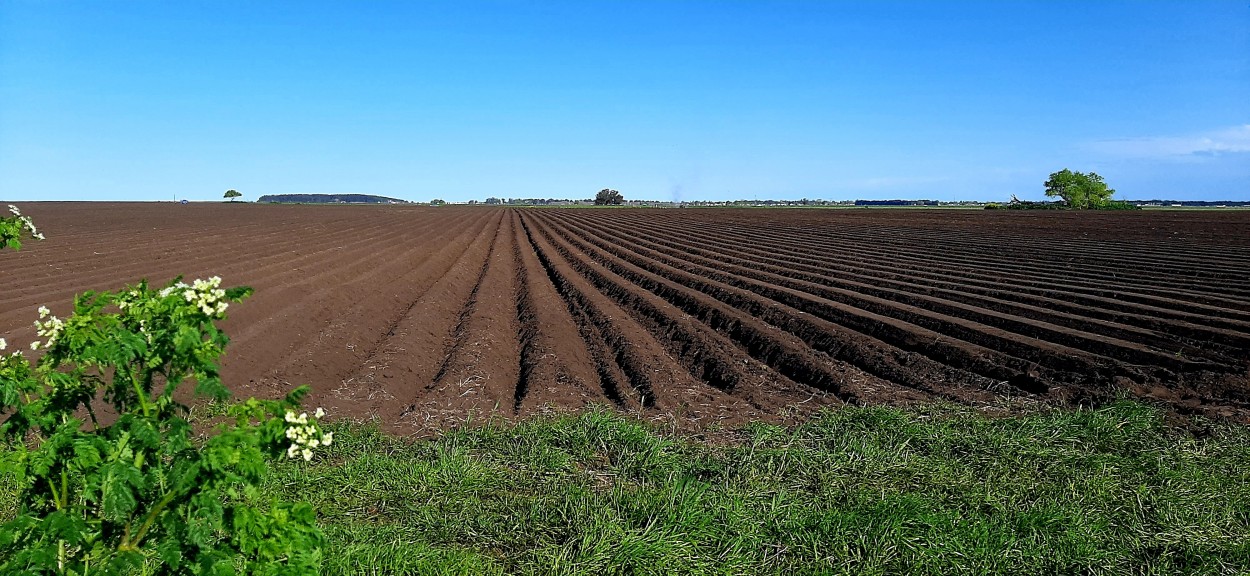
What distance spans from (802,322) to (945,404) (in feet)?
13.1

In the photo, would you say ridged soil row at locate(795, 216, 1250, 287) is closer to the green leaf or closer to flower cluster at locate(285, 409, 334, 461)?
flower cluster at locate(285, 409, 334, 461)

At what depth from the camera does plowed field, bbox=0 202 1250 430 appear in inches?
296

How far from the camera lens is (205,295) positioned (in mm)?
2680

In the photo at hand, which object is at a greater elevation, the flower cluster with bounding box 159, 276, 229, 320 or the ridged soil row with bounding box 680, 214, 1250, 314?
the flower cluster with bounding box 159, 276, 229, 320

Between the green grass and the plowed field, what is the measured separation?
3.51ft

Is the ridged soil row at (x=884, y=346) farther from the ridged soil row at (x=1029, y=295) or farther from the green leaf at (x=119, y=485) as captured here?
the green leaf at (x=119, y=485)

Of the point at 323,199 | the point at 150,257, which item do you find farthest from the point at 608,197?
the point at 150,257

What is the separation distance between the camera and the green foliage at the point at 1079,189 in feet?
321

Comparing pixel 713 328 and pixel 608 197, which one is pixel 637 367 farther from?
pixel 608 197

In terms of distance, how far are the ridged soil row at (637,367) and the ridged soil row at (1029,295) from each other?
239 inches

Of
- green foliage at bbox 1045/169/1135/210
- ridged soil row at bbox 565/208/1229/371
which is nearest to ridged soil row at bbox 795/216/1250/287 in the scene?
ridged soil row at bbox 565/208/1229/371

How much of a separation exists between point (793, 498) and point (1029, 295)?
1024 centimetres

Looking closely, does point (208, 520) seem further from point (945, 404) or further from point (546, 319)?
point (546, 319)

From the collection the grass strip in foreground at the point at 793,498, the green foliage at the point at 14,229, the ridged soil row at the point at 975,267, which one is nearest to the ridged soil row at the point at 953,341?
the grass strip in foreground at the point at 793,498
